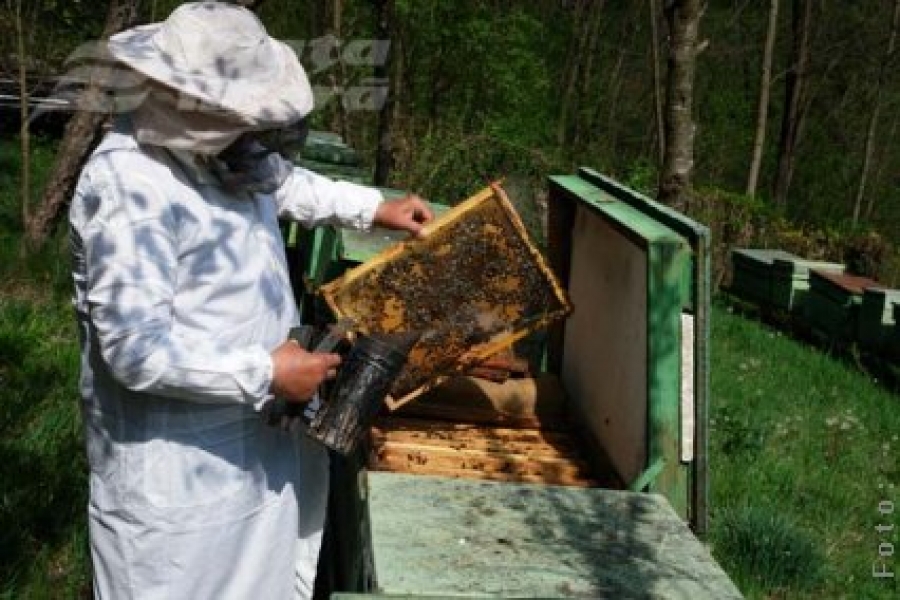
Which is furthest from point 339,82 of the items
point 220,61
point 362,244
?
point 220,61

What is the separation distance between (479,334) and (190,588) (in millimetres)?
1270

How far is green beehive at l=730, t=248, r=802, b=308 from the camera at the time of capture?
1142 cm

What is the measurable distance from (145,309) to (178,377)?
0.15 meters

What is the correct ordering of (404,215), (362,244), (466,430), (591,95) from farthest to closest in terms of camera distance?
(591,95) → (362,244) → (466,430) → (404,215)

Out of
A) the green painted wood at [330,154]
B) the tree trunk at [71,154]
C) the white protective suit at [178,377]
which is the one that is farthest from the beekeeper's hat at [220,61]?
the tree trunk at [71,154]

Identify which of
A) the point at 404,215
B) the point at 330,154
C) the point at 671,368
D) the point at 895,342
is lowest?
the point at 895,342

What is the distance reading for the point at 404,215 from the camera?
3.02 metres

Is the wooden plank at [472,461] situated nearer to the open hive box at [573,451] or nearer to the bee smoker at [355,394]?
the open hive box at [573,451]

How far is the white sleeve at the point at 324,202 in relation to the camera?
9.24 ft

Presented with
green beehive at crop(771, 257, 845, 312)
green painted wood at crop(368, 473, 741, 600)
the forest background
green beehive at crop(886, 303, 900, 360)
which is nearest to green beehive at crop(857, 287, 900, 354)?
green beehive at crop(886, 303, 900, 360)

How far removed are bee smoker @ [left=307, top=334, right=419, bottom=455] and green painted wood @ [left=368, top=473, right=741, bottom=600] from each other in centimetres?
14

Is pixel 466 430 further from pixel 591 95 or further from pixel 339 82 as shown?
pixel 591 95

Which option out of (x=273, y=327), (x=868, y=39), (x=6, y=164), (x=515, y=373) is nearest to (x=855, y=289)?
(x=515, y=373)

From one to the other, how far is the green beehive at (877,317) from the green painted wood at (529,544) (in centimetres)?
719
